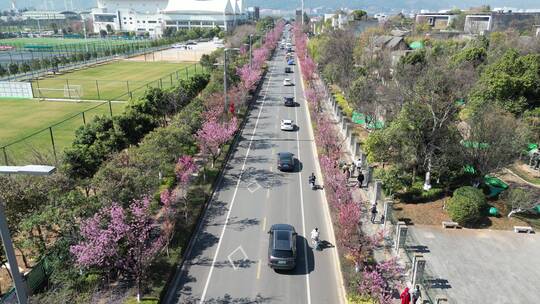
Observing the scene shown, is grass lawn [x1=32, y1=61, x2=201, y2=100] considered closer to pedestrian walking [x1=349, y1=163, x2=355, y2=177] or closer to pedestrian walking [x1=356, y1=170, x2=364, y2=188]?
pedestrian walking [x1=349, y1=163, x2=355, y2=177]

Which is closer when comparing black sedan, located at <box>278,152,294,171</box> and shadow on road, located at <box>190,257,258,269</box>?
shadow on road, located at <box>190,257,258,269</box>

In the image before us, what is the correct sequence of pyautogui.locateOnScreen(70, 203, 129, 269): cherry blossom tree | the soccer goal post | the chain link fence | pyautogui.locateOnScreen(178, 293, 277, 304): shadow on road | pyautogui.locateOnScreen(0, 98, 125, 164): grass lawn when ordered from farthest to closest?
the soccer goal post, pyautogui.locateOnScreen(0, 98, 125, 164): grass lawn, the chain link fence, pyautogui.locateOnScreen(178, 293, 277, 304): shadow on road, pyautogui.locateOnScreen(70, 203, 129, 269): cherry blossom tree

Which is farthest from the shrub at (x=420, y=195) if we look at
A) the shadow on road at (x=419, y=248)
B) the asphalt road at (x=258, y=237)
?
the asphalt road at (x=258, y=237)

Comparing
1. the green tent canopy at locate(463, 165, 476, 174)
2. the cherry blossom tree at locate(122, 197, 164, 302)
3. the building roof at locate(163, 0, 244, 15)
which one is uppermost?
the building roof at locate(163, 0, 244, 15)

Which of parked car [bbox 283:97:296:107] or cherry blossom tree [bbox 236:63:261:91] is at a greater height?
cherry blossom tree [bbox 236:63:261:91]

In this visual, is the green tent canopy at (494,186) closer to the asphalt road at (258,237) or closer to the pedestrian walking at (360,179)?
the pedestrian walking at (360,179)

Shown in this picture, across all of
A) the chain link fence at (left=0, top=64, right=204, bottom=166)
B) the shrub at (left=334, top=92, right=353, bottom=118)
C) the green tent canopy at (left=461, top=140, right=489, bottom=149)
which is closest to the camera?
the green tent canopy at (left=461, top=140, right=489, bottom=149)

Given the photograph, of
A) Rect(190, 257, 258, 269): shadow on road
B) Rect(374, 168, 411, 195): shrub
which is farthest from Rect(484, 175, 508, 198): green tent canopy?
Rect(190, 257, 258, 269): shadow on road

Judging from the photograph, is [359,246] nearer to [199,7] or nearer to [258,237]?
[258,237]
